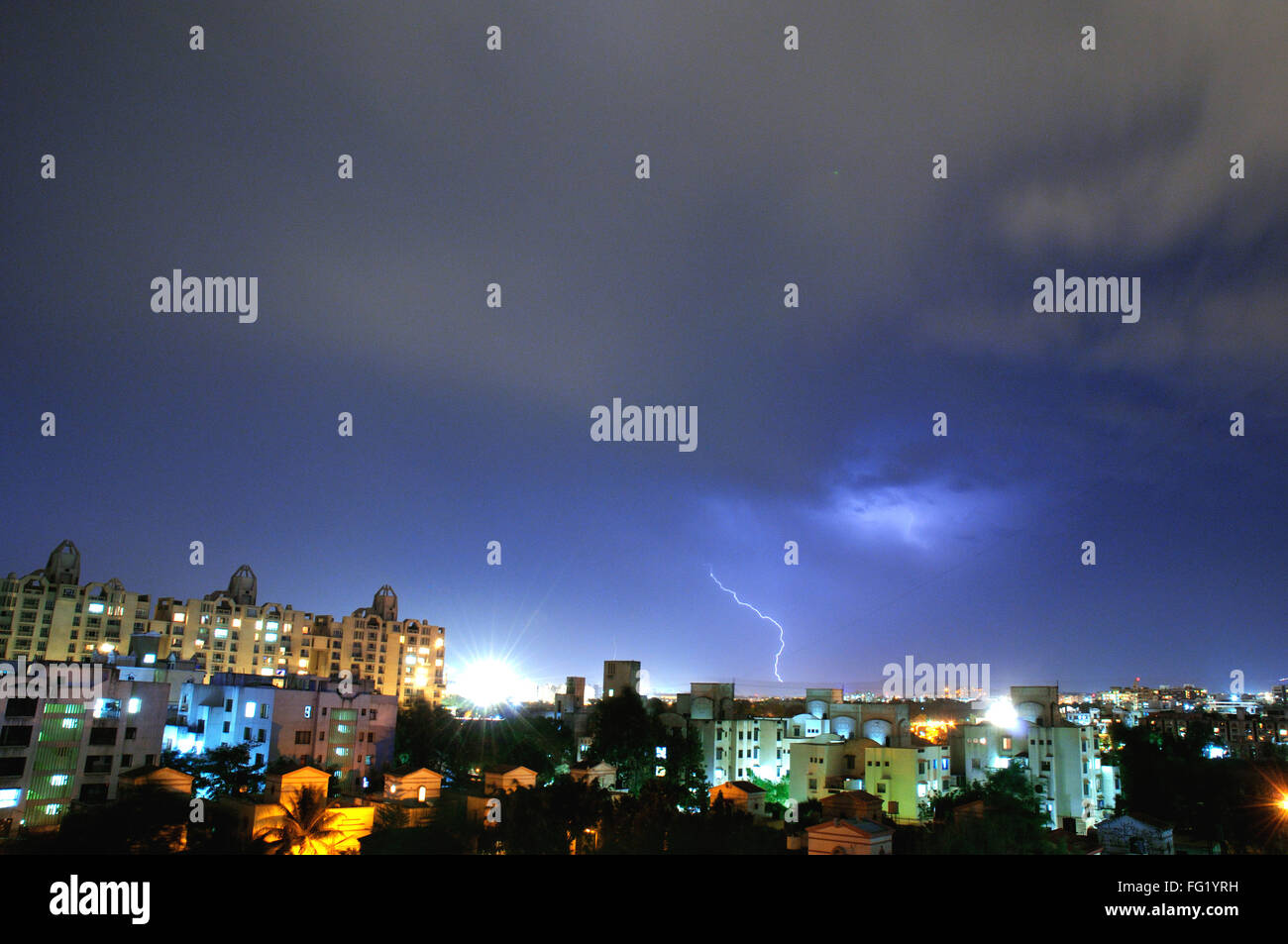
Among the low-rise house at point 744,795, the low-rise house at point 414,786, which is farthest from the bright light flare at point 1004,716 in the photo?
the low-rise house at point 414,786

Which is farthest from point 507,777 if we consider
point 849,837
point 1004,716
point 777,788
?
point 1004,716

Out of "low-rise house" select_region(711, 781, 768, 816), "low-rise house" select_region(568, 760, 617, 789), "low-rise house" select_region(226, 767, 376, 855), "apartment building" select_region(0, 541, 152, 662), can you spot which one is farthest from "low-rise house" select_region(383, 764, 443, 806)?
"apartment building" select_region(0, 541, 152, 662)

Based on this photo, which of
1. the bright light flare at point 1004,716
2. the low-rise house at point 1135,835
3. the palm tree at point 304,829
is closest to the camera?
the palm tree at point 304,829

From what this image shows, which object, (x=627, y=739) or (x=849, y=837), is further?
(x=627, y=739)

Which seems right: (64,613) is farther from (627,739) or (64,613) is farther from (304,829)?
(304,829)

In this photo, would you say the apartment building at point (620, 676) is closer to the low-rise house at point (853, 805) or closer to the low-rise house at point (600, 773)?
the low-rise house at point (600, 773)

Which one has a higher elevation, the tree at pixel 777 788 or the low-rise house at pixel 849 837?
the low-rise house at pixel 849 837

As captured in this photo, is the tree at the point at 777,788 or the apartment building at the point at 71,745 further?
the tree at the point at 777,788
